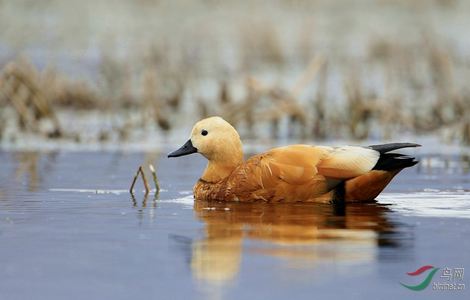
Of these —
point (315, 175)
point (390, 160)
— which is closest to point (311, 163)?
point (315, 175)

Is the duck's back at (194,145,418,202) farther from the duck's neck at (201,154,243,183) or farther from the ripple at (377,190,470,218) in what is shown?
the duck's neck at (201,154,243,183)

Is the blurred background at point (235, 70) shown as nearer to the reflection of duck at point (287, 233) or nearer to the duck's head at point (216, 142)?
the duck's head at point (216, 142)

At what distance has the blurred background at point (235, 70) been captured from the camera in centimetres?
1426

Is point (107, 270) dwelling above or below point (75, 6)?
below

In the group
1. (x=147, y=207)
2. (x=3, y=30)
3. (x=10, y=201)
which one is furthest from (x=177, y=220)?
(x=3, y=30)

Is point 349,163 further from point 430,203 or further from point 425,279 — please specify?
point 425,279

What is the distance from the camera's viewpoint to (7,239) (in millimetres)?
6742

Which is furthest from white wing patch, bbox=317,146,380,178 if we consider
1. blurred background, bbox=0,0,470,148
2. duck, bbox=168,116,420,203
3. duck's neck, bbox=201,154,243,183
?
blurred background, bbox=0,0,470,148

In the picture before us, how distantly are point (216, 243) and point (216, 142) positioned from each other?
2482mm

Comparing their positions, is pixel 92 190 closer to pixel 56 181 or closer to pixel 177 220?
pixel 56 181

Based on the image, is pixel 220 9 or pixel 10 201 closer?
pixel 10 201

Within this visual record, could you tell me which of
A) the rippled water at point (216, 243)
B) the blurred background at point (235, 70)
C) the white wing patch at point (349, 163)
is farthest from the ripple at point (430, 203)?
the blurred background at point (235, 70)

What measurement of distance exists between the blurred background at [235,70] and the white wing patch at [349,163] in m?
5.16

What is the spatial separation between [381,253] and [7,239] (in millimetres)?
1986
